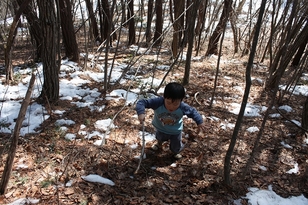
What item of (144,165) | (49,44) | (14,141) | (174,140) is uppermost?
(49,44)

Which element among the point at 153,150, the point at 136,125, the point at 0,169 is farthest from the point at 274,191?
the point at 0,169

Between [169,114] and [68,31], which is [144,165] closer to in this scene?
[169,114]

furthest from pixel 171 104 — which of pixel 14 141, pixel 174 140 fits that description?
pixel 14 141

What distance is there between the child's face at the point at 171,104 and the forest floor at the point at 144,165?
811 mm

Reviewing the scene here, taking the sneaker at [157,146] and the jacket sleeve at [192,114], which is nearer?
the jacket sleeve at [192,114]

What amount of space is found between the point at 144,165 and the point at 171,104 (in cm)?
93

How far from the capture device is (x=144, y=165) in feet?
9.80

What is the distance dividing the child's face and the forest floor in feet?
2.66

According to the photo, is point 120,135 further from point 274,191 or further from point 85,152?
point 274,191

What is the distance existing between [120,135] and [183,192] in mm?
1404

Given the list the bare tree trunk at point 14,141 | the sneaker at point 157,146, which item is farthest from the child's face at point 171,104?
the bare tree trunk at point 14,141

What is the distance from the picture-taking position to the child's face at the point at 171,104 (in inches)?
104

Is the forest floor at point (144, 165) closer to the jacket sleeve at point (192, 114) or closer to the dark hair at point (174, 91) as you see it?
the jacket sleeve at point (192, 114)

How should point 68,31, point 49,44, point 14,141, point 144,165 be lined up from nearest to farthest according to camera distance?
point 14,141 → point 144,165 → point 49,44 → point 68,31
